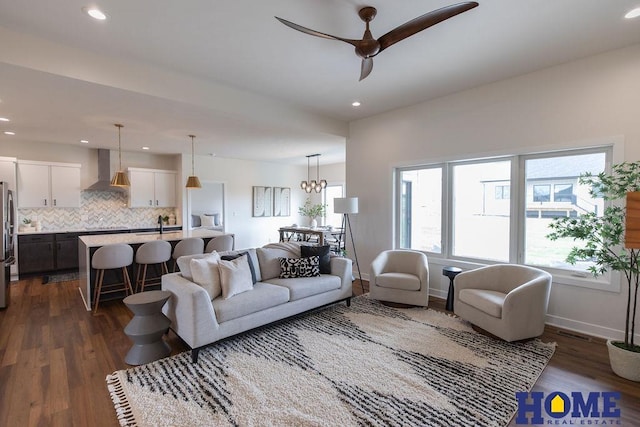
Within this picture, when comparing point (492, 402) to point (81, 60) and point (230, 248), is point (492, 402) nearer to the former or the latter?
point (230, 248)

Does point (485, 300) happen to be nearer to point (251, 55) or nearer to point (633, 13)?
point (633, 13)

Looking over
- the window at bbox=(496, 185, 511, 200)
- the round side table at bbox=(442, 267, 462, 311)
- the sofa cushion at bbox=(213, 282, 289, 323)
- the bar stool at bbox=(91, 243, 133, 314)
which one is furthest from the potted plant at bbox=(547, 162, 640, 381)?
the bar stool at bbox=(91, 243, 133, 314)

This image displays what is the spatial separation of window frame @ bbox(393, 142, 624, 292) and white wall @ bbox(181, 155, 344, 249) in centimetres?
483

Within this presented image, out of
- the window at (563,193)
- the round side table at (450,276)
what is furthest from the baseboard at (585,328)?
the window at (563,193)

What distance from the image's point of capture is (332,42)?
9.61 feet

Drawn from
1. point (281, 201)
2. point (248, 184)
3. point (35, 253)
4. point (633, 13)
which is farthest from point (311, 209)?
point (633, 13)

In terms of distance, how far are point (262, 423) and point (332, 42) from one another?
3188 millimetres

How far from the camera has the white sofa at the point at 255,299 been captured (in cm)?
270

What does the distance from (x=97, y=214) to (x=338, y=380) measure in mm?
7294

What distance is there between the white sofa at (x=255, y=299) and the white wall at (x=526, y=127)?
1.75 m

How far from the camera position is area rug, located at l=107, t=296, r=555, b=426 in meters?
2.05

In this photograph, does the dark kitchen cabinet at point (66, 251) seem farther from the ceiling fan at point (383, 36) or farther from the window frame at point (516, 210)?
the ceiling fan at point (383, 36)

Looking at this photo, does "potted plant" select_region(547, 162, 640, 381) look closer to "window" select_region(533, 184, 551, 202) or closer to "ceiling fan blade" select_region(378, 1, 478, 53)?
"window" select_region(533, 184, 551, 202)

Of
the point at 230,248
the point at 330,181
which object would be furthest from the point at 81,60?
the point at 330,181
